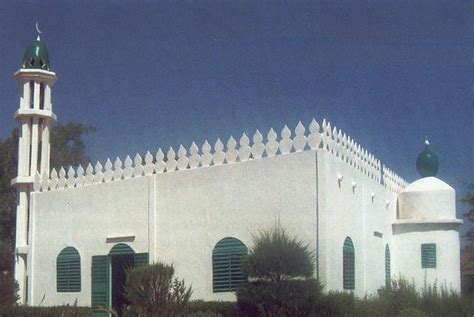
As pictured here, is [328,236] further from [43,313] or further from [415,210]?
[43,313]

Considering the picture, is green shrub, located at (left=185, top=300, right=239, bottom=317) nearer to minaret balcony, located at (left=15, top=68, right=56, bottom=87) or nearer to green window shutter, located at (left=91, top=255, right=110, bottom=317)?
green window shutter, located at (left=91, top=255, right=110, bottom=317)

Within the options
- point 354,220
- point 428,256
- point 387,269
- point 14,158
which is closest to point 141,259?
point 354,220

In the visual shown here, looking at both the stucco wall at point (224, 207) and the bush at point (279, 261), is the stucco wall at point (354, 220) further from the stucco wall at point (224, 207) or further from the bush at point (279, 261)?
the bush at point (279, 261)

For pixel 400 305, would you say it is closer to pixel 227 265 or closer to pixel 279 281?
pixel 279 281

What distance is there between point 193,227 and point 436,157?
8.32 metres

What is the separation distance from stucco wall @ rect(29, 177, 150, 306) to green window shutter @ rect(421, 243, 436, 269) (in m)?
7.60

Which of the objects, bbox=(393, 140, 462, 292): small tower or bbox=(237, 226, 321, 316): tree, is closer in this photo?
bbox=(237, 226, 321, 316): tree

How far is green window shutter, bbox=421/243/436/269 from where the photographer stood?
1850 cm

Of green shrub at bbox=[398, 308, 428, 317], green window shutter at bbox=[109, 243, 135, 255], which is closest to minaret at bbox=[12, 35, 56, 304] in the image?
green window shutter at bbox=[109, 243, 135, 255]

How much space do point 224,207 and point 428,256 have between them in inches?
256

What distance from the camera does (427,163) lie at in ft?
66.2

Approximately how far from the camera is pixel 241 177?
602 inches

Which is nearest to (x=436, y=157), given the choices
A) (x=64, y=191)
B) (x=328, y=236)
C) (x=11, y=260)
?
(x=328, y=236)

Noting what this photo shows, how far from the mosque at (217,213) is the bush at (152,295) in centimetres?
164
